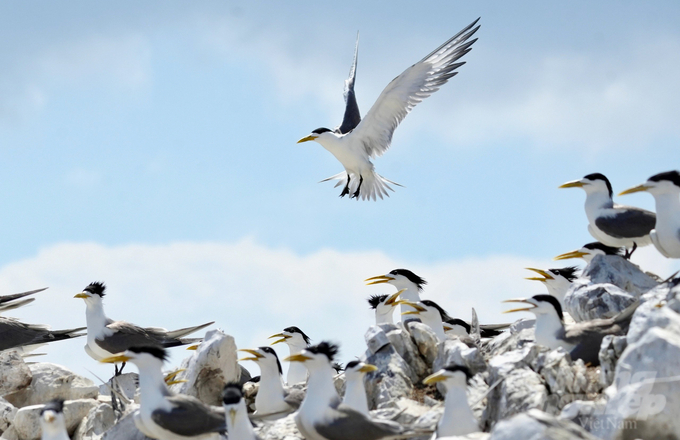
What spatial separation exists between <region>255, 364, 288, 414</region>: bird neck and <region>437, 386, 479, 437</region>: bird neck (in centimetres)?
257

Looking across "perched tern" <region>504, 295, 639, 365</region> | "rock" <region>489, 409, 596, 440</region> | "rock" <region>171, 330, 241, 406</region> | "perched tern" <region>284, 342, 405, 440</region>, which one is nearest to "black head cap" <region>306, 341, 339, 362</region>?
"perched tern" <region>284, 342, 405, 440</region>

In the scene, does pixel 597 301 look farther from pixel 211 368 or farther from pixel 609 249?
pixel 211 368

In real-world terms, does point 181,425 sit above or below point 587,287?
below

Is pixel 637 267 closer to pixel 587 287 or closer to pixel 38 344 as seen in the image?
pixel 587 287

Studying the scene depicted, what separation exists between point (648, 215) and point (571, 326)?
2419 mm

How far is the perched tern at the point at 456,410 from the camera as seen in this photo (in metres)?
6.88

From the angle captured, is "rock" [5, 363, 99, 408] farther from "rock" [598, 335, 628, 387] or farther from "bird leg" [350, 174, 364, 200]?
"rock" [598, 335, 628, 387]

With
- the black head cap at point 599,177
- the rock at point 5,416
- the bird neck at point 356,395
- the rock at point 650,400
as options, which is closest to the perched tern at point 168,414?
the bird neck at point 356,395

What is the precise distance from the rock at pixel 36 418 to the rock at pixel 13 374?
58.9 inches

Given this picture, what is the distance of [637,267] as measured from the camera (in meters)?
10.6

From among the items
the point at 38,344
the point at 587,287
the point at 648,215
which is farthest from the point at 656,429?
the point at 38,344

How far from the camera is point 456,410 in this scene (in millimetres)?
6957

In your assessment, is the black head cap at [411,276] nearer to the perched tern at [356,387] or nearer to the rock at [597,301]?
the rock at [597,301]

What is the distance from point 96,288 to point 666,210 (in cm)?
811
